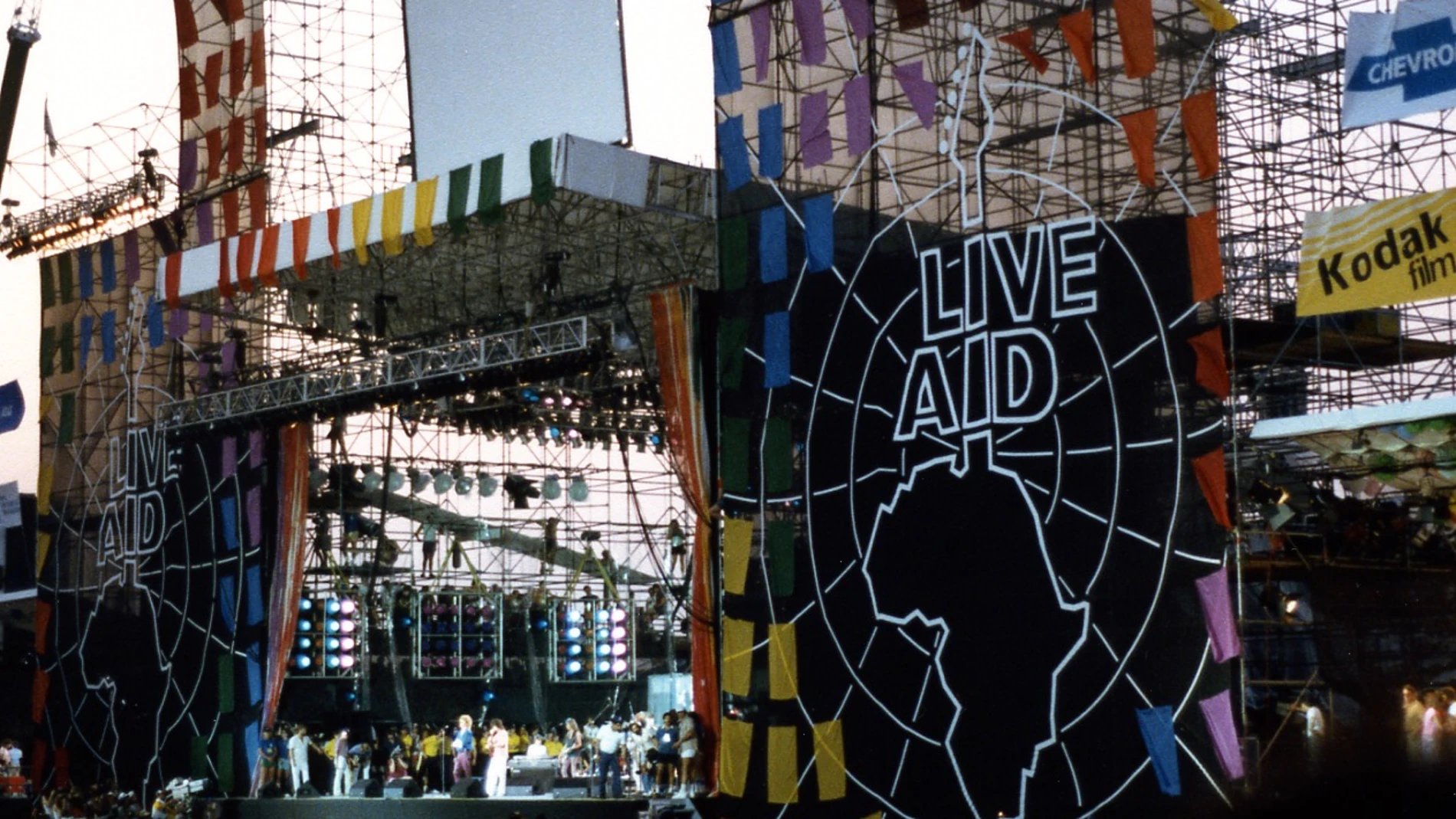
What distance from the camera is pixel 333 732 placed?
2914 cm

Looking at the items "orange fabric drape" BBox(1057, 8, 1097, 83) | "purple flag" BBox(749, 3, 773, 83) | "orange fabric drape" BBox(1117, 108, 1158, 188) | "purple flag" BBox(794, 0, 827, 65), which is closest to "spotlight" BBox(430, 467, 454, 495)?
"purple flag" BBox(749, 3, 773, 83)

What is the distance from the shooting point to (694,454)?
814 inches

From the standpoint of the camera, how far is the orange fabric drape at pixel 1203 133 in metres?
16.4

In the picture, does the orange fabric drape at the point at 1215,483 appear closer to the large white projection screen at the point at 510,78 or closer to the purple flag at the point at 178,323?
the large white projection screen at the point at 510,78

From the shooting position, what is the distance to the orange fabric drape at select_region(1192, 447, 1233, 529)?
15.9m

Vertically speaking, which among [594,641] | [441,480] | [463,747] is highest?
[441,480]

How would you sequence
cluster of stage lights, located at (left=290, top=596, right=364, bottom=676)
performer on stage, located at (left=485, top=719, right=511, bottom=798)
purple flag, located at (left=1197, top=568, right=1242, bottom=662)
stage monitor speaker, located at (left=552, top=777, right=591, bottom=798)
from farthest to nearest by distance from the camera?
cluster of stage lights, located at (left=290, top=596, right=364, bottom=676), performer on stage, located at (left=485, top=719, right=511, bottom=798), stage monitor speaker, located at (left=552, top=777, right=591, bottom=798), purple flag, located at (left=1197, top=568, right=1242, bottom=662)

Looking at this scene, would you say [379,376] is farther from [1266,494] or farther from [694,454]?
[1266,494]

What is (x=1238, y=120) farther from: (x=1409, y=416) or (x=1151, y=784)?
(x=1151, y=784)

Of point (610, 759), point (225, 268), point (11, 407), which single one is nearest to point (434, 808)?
point (610, 759)

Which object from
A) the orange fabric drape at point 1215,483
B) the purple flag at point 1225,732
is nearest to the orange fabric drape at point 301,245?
the orange fabric drape at point 1215,483

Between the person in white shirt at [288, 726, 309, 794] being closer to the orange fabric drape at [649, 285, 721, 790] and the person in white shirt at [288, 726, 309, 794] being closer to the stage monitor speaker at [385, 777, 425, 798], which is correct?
the stage monitor speaker at [385, 777, 425, 798]

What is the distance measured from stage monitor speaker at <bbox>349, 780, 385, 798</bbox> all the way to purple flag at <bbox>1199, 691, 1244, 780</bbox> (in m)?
11.8

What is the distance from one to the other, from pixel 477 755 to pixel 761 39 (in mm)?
12266
